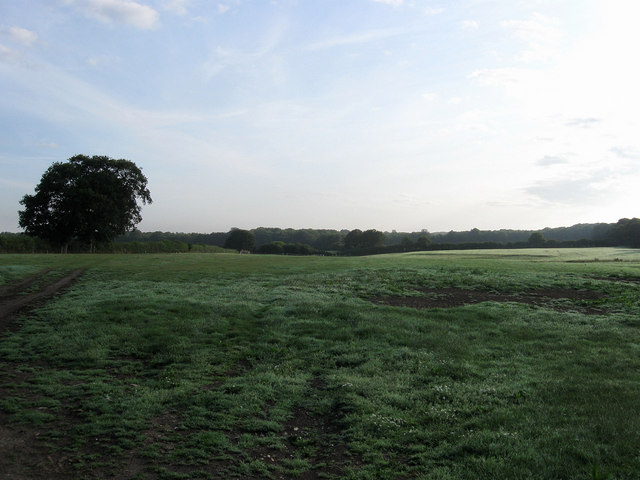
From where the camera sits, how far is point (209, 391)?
10.1m

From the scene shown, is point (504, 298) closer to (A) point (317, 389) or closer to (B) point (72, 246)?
(A) point (317, 389)

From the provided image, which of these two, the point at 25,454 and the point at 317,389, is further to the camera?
the point at 317,389

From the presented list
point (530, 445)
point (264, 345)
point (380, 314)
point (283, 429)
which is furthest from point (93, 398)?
point (380, 314)

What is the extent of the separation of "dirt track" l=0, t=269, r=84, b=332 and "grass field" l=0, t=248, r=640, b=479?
95 centimetres

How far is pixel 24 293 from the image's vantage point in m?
22.6

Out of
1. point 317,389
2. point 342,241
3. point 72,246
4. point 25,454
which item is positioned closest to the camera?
point 25,454

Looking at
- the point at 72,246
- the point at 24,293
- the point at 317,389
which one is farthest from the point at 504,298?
the point at 72,246

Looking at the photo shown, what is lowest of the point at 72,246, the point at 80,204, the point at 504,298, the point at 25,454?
the point at 25,454

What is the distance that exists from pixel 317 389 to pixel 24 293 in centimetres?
1960

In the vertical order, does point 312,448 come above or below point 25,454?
below

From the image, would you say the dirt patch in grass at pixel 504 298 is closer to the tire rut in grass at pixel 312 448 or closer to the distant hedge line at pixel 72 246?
the tire rut in grass at pixel 312 448

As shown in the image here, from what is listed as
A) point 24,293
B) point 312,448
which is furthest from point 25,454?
point 24,293

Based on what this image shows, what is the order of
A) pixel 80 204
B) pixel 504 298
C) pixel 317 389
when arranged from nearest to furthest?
pixel 317 389 → pixel 504 298 → pixel 80 204

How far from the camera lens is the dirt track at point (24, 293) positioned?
17888mm
